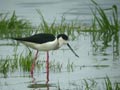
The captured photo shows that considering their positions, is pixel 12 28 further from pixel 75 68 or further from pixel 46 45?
pixel 75 68

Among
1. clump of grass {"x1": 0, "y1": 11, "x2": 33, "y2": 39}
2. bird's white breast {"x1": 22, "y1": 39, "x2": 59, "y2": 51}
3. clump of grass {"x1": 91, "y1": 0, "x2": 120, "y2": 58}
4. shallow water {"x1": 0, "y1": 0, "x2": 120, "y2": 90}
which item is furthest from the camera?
clump of grass {"x1": 0, "y1": 11, "x2": 33, "y2": 39}

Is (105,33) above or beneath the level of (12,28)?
beneath

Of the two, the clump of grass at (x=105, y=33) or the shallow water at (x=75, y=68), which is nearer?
the shallow water at (x=75, y=68)

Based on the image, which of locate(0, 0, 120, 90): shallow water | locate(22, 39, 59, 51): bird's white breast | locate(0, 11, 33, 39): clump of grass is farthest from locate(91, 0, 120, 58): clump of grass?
locate(22, 39, 59, 51): bird's white breast

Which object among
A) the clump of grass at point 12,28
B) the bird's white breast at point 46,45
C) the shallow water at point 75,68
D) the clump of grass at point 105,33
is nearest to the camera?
the shallow water at point 75,68

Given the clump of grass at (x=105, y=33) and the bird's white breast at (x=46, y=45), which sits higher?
the clump of grass at (x=105, y=33)

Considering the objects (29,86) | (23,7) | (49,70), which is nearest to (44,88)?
(29,86)

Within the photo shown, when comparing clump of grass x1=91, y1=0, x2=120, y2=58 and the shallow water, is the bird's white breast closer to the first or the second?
the shallow water

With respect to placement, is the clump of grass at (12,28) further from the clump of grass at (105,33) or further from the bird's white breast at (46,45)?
the bird's white breast at (46,45)

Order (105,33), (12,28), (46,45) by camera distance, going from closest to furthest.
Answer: (46,45) < (105,33) < (12,28)

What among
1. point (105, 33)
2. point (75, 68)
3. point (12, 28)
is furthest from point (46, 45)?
point (12, 28)

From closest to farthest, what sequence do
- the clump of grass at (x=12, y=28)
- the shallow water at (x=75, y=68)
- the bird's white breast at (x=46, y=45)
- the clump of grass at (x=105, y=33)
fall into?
the shallow water at (x=75, y=68) → the bird's white breast at (x=46, y=45) → the clump of grass at (x=105, y=33) → the clump of grass at (x=12, y=28)

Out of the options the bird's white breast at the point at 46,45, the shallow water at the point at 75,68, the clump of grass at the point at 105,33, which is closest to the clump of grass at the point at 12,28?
the shallow water at the point at 75,68

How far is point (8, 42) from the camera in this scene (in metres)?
15.7
